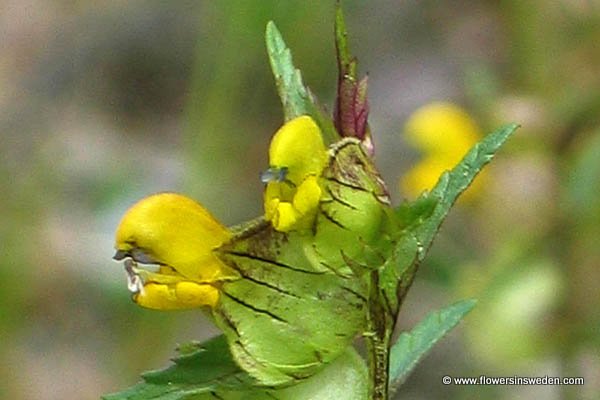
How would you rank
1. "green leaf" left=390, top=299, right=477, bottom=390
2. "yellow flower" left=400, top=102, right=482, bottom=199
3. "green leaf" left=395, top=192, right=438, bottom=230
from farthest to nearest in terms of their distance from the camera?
"yellow flower" left=400, top=102, right=482, bottom=199 < "green leaf" left=390, top=299, right=477, bottom=390 < "green leaf" left=395, top=192, right=438, bottom=230

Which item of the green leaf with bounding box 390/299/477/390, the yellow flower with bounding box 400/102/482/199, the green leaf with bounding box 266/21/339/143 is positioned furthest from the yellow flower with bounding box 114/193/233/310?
the yellow flower with bounding box 400/102/482/199

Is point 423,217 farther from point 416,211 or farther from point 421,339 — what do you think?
point 421,339

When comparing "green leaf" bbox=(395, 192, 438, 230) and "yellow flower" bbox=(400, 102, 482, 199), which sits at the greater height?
"yellow flower" bbox=(400, 102, 482, 199)

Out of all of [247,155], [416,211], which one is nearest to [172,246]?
[416,211]

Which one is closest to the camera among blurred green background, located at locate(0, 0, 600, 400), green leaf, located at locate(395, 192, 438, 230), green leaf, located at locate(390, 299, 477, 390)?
green leaf, located at locate(395, 192, 438, 230)

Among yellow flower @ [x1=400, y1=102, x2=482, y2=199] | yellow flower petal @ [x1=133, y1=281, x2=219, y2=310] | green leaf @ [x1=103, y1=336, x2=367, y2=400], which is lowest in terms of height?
green leaf @ [x1=103, y1=336, x2=367, y2=400]

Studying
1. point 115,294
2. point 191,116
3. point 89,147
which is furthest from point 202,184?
point 89,147

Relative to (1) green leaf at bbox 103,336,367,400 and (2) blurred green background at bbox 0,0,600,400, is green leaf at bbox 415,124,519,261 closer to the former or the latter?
(1) green leaf at bbox 103,336,367,400

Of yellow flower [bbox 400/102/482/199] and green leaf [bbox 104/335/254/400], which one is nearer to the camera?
green leaf [bbox 104/335/254/400]
